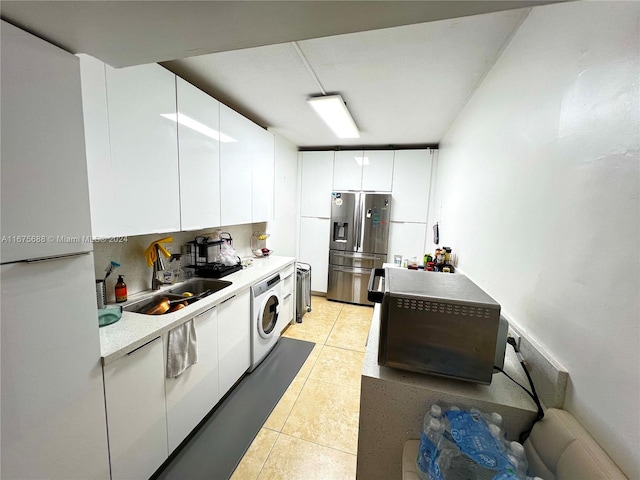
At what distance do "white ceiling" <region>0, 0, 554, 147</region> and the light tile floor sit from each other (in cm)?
208

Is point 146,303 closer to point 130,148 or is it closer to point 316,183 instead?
point 130,148

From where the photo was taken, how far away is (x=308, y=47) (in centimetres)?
151

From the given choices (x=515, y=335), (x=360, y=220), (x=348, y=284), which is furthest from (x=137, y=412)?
(x=360, y=220)

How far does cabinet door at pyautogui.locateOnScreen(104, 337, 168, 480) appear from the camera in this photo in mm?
1111

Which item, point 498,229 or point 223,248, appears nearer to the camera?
point 498,229

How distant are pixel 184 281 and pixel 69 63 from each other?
1.61 meters

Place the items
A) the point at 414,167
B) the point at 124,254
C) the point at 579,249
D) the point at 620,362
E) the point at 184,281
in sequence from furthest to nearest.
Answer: the point at 414,167, the point at 184,281, the point at 124,254, the point at 579,249, the point at 620,362

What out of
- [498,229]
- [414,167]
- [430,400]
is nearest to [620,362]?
[430,400]

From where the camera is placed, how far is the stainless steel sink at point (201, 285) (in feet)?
6.79

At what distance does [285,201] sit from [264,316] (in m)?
1.80

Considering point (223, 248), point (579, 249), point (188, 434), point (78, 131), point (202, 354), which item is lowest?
point (188, 434)

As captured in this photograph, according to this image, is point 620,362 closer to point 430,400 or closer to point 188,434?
point 430,400

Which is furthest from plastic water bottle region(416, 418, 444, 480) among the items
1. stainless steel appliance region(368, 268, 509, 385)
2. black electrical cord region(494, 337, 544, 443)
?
black electrical cord region(494, 337, 544, 443)

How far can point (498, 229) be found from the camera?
1374 millimetres
